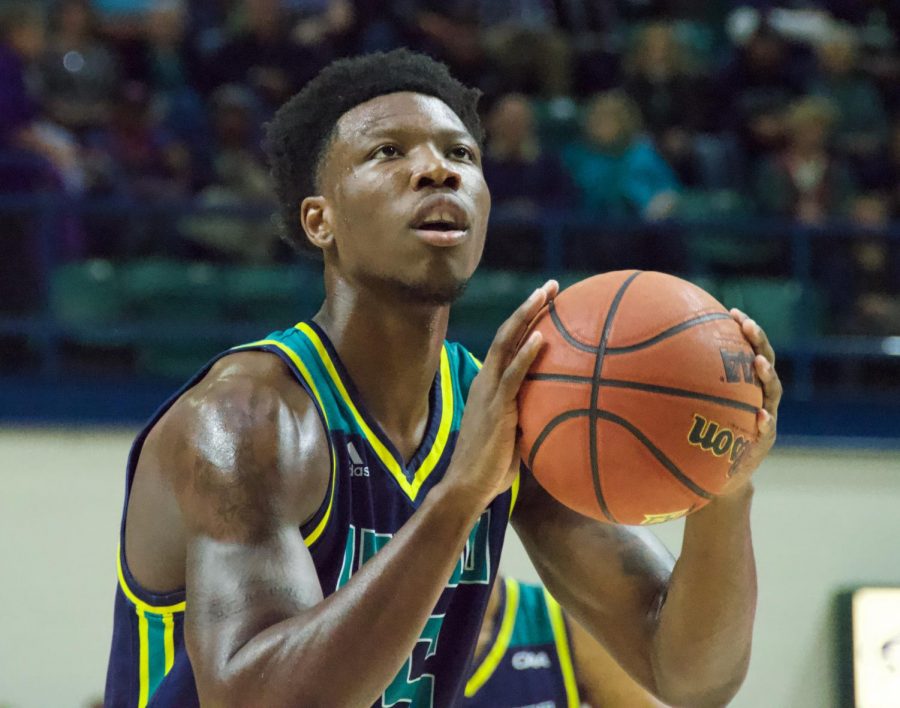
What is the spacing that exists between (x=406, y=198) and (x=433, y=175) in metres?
0.07

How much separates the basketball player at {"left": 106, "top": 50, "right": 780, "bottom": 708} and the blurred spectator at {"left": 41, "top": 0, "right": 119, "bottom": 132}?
446 centimetres

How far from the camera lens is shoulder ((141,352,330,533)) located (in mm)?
2283

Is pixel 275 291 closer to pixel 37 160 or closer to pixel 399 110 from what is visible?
pixel 37 160

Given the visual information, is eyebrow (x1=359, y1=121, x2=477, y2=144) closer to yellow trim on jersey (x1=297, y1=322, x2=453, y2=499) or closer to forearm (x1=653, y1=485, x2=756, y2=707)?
yellow trim on jersey (x1=297, y1=322, x2=453, y2=499)

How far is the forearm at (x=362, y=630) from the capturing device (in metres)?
2.11

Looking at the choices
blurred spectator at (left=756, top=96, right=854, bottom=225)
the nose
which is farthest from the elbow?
blurred spectator at (left=756, top=96, right=854, bottom=225)

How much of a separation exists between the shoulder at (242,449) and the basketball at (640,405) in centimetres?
41

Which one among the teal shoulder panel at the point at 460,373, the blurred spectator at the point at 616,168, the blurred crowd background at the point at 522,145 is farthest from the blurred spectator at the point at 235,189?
the teal shoulder panel at the point at 460,373

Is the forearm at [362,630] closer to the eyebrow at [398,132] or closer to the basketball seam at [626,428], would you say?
the basketball seam at [626,428]

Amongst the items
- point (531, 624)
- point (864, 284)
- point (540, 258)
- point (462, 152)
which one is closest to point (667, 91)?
point (540, 258)

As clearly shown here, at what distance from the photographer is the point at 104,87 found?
7.37 m

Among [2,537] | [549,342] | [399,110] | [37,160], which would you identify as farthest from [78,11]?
[549,342]

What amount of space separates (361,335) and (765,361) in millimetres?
885

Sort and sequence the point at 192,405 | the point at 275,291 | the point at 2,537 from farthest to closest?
1. the point at 275,291
2. the point at 2,537
3. the point at 192,405
